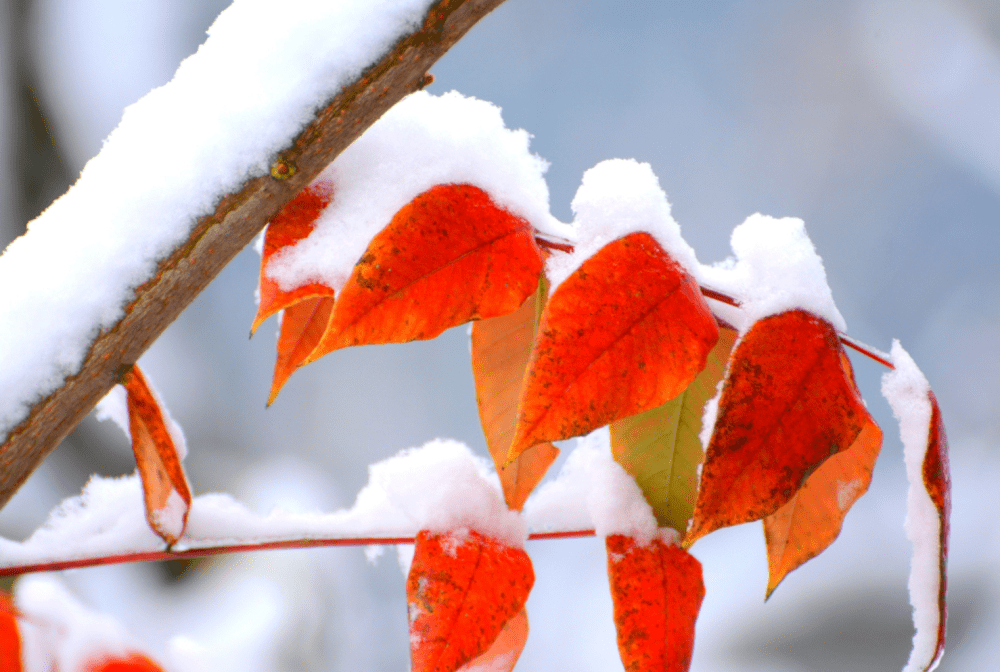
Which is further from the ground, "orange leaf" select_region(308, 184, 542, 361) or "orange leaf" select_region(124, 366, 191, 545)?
"orange leaf" select_region(308, 184, 542, 361)

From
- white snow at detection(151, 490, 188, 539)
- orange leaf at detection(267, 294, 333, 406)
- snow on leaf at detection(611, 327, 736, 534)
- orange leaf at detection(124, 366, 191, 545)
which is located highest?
orange leaf at detection(267, 294, 333, 406)

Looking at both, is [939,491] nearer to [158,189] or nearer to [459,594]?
[459,594]

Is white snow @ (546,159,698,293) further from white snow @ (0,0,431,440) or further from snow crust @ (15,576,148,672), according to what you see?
snow crust @ (15,576,148,672)

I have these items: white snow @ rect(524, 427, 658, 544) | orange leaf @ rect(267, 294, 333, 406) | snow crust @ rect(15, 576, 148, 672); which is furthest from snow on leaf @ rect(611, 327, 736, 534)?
snow crust @ rect(15, 576, 148, 672)

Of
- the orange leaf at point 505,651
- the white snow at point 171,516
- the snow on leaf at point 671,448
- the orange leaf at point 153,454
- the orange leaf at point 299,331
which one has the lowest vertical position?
the orange leaf at point 505,651

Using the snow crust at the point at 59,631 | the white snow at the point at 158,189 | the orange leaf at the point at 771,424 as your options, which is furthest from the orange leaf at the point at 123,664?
the orange leaf at the point at 771,424

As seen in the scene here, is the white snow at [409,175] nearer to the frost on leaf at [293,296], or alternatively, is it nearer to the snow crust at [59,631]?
the frost on leaf at [293,296]

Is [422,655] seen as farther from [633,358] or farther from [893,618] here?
[893,618]
